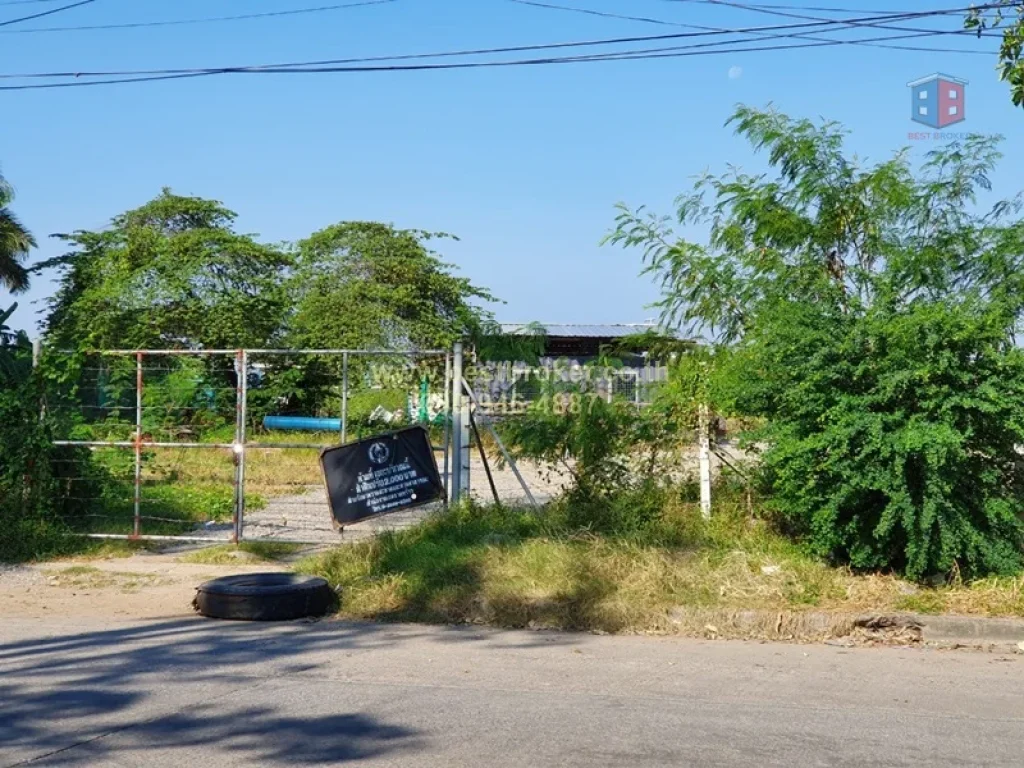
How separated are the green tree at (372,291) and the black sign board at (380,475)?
20.2m

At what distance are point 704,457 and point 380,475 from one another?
3440 millimetres

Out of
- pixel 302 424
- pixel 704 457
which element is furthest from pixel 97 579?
pixel 302 424

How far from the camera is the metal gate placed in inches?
502

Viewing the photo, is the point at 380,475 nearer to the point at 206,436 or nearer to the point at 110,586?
the point at 110,586

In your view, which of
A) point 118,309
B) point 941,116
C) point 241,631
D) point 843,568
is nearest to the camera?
point 241,631

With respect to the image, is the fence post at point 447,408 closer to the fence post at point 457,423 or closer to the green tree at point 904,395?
the fence post at point 457,423

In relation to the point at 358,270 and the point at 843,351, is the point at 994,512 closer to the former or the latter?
the point at 843,351

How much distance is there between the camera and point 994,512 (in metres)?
9.60

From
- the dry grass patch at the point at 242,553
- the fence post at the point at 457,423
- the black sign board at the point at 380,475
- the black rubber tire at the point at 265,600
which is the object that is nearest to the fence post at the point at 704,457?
the fence post at the point at 457,423

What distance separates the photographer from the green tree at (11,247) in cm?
3456

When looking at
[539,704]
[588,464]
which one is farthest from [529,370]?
[539,704]

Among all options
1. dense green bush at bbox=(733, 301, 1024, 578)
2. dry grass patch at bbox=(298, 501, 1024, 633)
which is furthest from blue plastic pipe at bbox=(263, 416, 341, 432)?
dense green bush at bbox=(733, 301, 1024, 578)

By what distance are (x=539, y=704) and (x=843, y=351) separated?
14.9 ft

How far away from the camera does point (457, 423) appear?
1227cm
